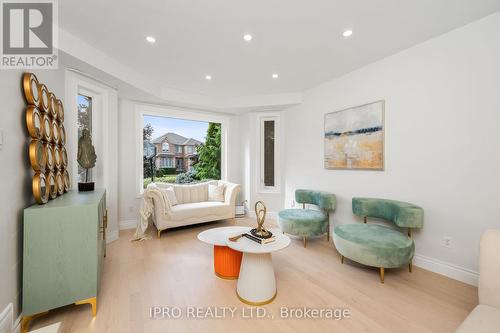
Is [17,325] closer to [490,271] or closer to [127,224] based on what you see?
[127,224]

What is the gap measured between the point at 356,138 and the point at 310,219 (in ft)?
4.57

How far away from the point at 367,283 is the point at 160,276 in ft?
7.19

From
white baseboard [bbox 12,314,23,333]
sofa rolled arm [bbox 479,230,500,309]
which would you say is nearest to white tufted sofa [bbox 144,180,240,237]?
white baseboard [bbox 12,314,23,333]

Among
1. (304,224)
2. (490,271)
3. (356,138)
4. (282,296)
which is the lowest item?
(282,296)

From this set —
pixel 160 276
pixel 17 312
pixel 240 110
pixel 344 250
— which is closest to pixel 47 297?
pixel 17 312

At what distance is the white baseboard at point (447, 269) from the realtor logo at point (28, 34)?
4.30 metres

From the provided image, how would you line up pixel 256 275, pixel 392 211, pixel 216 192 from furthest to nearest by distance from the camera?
pixel 216 192 → pixel 392 211 → pixel 256 275

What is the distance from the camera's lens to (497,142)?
6.50 ft

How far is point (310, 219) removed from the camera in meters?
3.06

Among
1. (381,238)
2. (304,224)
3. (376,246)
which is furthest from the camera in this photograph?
(304,224)

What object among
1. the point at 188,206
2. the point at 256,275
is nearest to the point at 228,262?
the point at 256,275

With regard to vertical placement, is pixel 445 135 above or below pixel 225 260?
above

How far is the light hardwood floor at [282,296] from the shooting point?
158 cm

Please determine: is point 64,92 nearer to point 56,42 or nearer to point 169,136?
point 56,42
